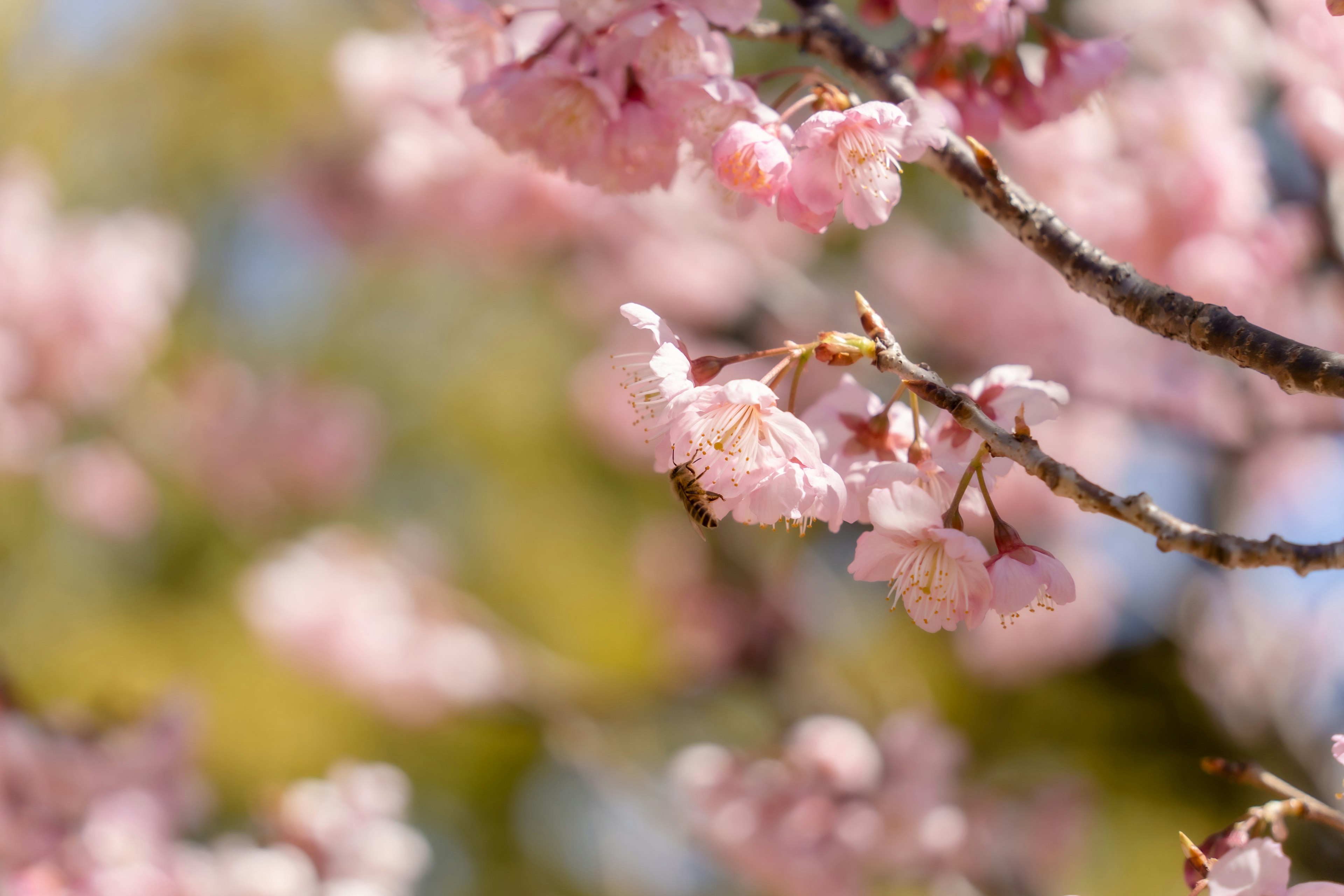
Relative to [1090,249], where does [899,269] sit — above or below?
above

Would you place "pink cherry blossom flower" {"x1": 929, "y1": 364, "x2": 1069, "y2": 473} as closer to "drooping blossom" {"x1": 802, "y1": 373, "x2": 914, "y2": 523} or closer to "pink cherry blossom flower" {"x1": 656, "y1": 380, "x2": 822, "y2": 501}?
"drooping blossom" {"x1": 802, "y1": 373, "x2": 914, "y2": 523}

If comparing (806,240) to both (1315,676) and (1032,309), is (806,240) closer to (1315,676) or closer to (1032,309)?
(1032,309)

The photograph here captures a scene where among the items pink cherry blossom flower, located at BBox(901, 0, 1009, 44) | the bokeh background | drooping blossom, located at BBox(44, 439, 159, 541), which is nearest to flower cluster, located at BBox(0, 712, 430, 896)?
the bokeh background

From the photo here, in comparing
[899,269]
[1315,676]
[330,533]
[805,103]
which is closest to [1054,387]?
[805,103]

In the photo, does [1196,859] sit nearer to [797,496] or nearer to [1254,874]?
[1254,874]

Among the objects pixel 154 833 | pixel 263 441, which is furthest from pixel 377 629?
pixel 154 833
